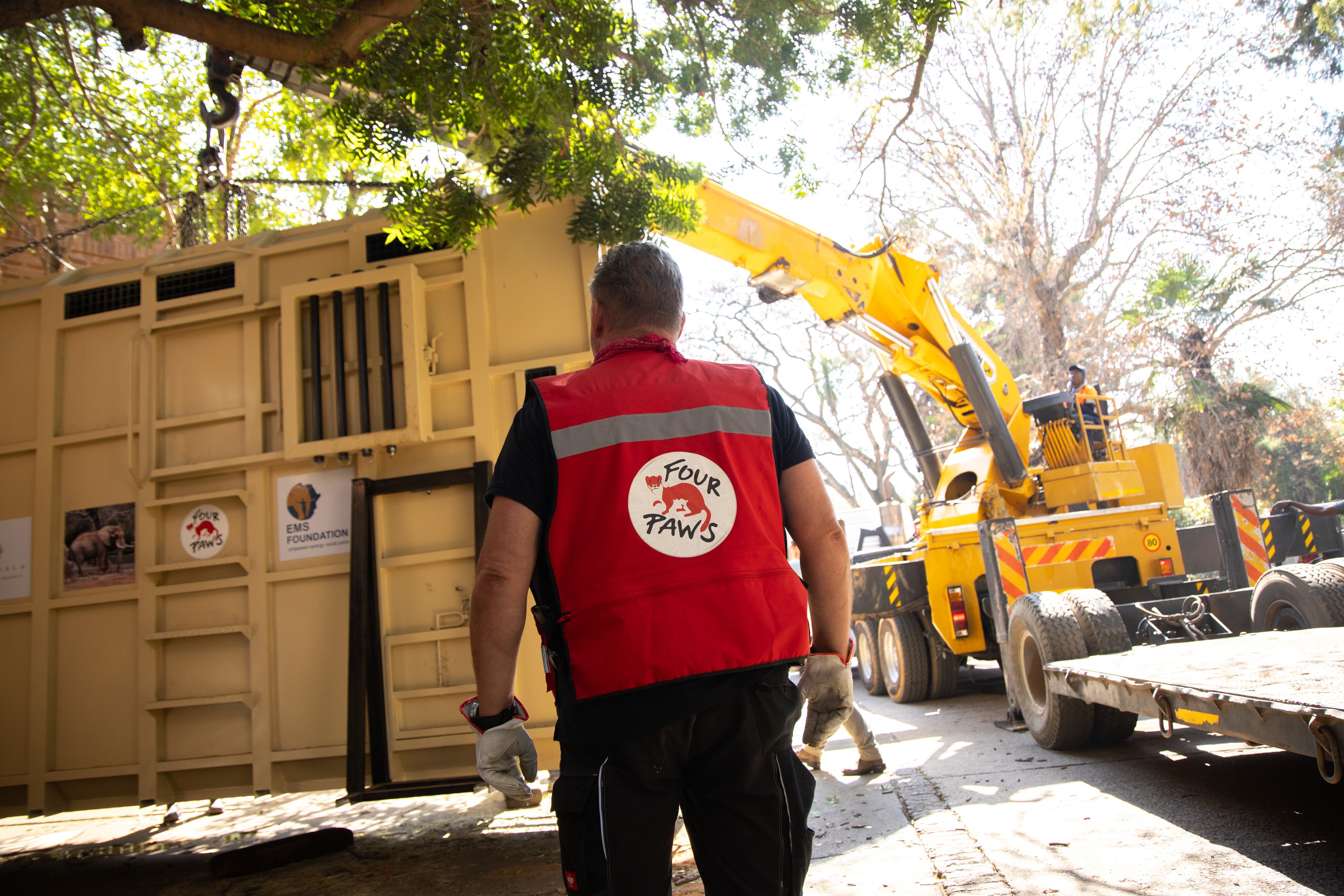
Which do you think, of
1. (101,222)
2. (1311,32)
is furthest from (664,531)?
(1311,32)

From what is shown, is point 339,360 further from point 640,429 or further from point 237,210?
point 237,210

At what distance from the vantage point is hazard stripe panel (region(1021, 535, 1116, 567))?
7.40 m

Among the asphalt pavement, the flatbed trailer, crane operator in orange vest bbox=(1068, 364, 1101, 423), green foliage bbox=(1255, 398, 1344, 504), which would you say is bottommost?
the asphalt pavement

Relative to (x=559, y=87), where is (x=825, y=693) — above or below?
below

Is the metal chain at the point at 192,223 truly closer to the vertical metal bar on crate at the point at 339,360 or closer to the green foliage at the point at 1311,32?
the vertical metal bar on crate at the point at 339,360

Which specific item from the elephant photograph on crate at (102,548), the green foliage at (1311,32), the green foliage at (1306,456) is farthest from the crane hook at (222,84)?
the green foliage at (1306,456)

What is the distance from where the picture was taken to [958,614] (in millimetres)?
7422

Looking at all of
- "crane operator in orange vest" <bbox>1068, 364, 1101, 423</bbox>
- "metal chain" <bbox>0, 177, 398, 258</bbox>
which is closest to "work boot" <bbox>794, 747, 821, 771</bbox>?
"crane operator in orange vest" <bbox>1068, 364, 1101, 423</bbox>

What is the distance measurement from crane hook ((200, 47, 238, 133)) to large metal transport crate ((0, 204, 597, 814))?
68.4 inches

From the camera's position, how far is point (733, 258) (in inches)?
301

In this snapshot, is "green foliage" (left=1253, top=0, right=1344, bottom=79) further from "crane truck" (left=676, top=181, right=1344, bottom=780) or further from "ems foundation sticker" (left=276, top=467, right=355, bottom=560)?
"ems foundation sticker" (left=276, top=467, right=355, bottom=560)

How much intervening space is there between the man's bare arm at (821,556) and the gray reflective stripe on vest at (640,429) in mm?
274

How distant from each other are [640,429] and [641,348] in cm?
25

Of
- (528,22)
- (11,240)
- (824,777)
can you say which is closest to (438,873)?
(824,777)
